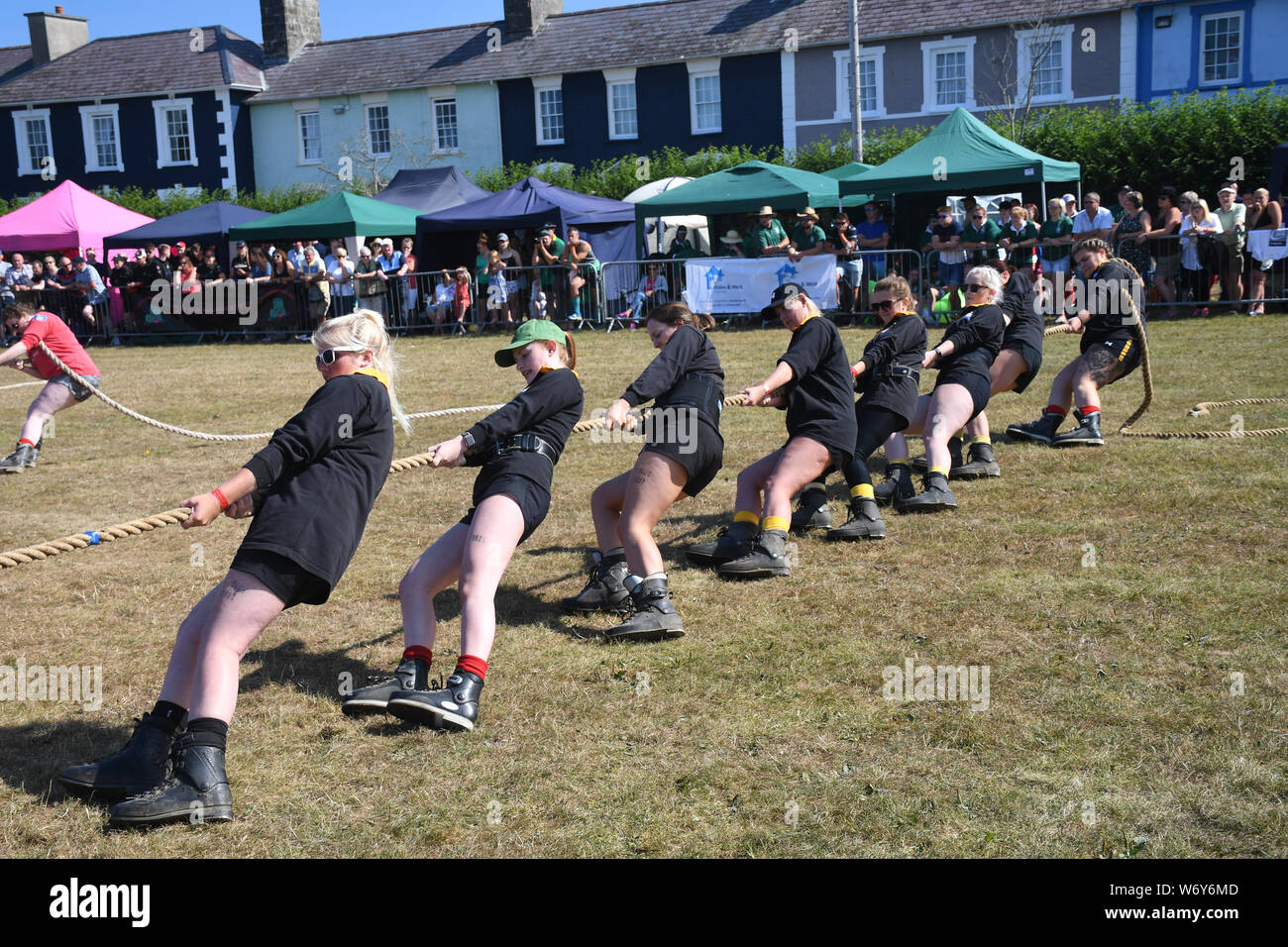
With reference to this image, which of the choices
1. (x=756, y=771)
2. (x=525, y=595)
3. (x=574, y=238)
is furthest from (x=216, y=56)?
(x=756, y=771)

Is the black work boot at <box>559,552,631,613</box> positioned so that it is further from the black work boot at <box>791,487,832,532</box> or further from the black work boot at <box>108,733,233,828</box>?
the black work boot at <box>108,733,233,828</box>

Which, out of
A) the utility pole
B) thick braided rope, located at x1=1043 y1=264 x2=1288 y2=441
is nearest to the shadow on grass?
thick braided rope, located at x1=1043 y1=264 x2=1288 y2=441

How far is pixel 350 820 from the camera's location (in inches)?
173

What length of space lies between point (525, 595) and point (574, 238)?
1756 centimetres

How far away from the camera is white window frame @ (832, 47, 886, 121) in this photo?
36094mm

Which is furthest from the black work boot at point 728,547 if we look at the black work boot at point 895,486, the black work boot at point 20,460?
the black work boot at point 20,460

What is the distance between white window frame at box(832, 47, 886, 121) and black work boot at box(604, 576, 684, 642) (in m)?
32.5

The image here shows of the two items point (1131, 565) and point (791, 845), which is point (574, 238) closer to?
point (1131, 565)

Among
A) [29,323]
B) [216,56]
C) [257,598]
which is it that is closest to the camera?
[257,598]

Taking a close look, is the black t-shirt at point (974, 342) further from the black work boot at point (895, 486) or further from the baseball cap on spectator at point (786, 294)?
the baseball cap on spectator at point (786, 294)

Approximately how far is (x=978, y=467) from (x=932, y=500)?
1.17 m

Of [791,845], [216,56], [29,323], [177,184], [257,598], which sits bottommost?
[791,845]

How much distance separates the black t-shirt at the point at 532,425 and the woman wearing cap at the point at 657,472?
401mm

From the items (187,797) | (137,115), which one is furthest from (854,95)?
(187,797)
